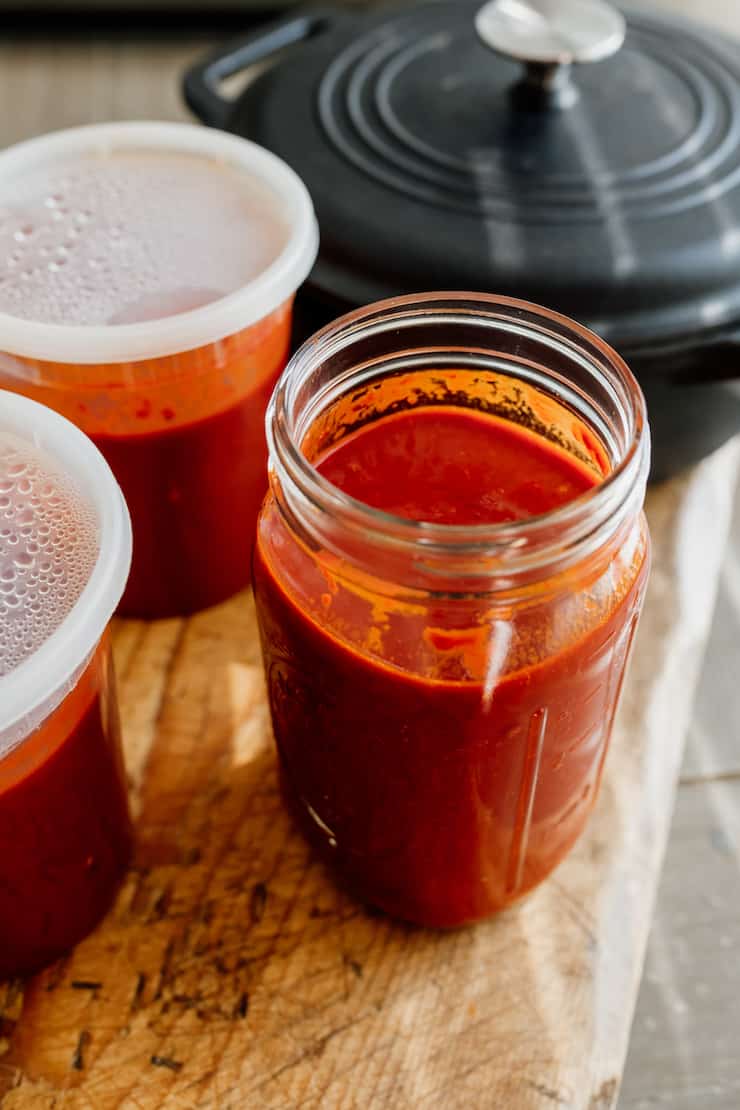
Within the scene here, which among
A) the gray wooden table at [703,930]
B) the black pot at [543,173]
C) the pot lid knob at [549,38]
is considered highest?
the pot lid knob at [549,38]

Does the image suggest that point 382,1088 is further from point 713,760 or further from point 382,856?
point 713,760

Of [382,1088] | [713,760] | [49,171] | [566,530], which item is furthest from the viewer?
[713,760]

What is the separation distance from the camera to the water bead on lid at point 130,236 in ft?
2.48

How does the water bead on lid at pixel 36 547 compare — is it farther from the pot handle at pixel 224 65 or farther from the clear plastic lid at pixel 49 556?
the pot handle at pixel 224 65

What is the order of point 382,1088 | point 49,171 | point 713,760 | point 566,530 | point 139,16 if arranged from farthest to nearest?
point 139,16, point 713,760, point 49,171, point 382,1088, point 566,530

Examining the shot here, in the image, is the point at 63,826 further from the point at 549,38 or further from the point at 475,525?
the point at 549,38

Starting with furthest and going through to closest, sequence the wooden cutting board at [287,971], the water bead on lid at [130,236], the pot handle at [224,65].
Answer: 1. the pot handle at [224,65]
2. the water bead on lid at [130,236]
3. the wooden cutting board at [287,971]

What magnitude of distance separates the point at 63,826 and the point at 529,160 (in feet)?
1.76

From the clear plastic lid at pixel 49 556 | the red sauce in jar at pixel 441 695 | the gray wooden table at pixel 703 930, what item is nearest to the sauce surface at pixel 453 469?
the red sauce in jar at pixel 441 695

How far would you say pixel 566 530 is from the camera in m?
0.53

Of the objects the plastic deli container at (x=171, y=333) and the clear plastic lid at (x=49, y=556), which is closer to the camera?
the clear plastic lid at (x=49, y=556)

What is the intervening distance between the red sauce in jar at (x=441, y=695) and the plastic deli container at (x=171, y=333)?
127mm

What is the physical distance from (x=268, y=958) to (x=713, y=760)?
1.38 ft

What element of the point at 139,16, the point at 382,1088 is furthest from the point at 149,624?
the point at 139,16
